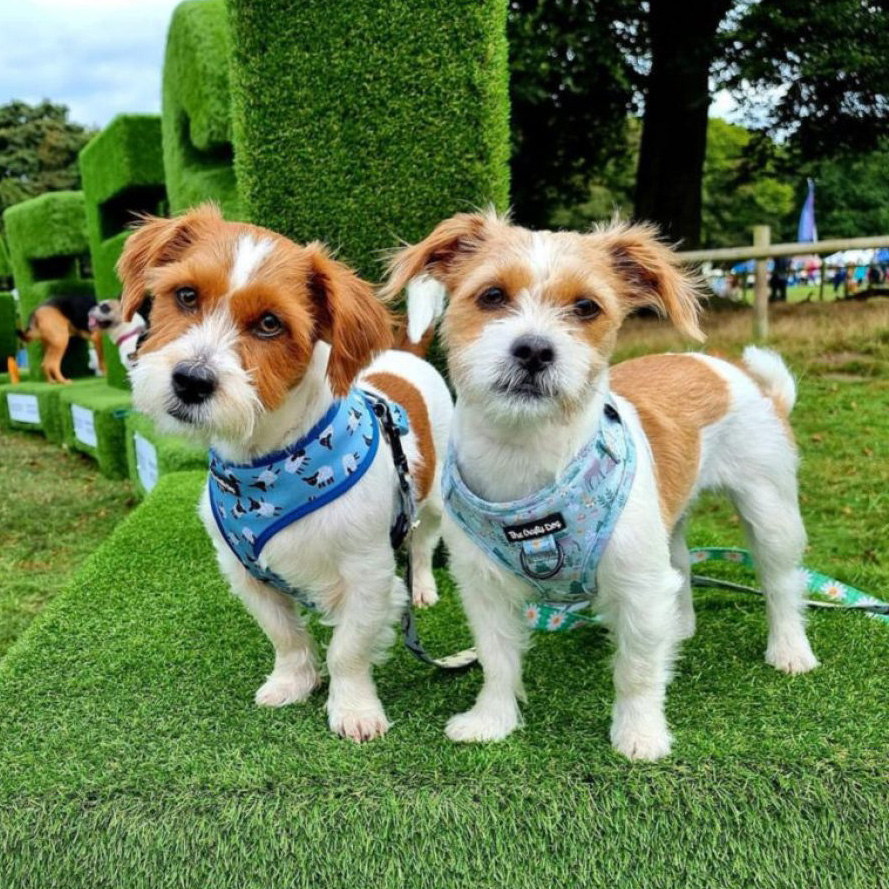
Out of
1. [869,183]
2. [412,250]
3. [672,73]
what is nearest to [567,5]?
[672,73]

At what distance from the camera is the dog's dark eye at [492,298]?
2.53 meters

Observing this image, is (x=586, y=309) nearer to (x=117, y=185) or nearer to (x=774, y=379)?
(x=774, y=379)

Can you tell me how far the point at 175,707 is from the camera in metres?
3.20

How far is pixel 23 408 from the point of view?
1288 cm

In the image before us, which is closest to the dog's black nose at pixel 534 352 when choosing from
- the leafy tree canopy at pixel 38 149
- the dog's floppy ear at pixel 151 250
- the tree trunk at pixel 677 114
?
the dog's floppy ear at pixel 151 250

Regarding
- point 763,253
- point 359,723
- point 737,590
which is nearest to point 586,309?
point 359,723

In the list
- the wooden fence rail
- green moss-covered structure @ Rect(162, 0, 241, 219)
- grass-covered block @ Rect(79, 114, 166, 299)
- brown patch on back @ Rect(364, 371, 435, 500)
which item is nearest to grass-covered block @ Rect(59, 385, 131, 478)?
grass-covered block @ Rect(79, 114, 166, 299)

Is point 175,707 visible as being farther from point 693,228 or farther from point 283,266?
point 693,228

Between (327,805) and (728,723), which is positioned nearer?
(327,805)

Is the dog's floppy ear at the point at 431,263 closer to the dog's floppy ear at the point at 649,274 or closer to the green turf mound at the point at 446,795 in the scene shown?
the dog's floppy ear at the point at 649,274

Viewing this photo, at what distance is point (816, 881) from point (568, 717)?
0.94 meters

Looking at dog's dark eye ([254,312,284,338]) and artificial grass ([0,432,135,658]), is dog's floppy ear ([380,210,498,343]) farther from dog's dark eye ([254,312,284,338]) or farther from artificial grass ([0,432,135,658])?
artificial grass ([0,432,135,658])

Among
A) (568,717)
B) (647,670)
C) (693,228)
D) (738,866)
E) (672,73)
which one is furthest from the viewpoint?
(693,228)

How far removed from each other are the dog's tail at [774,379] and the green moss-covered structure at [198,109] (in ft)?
10.7
